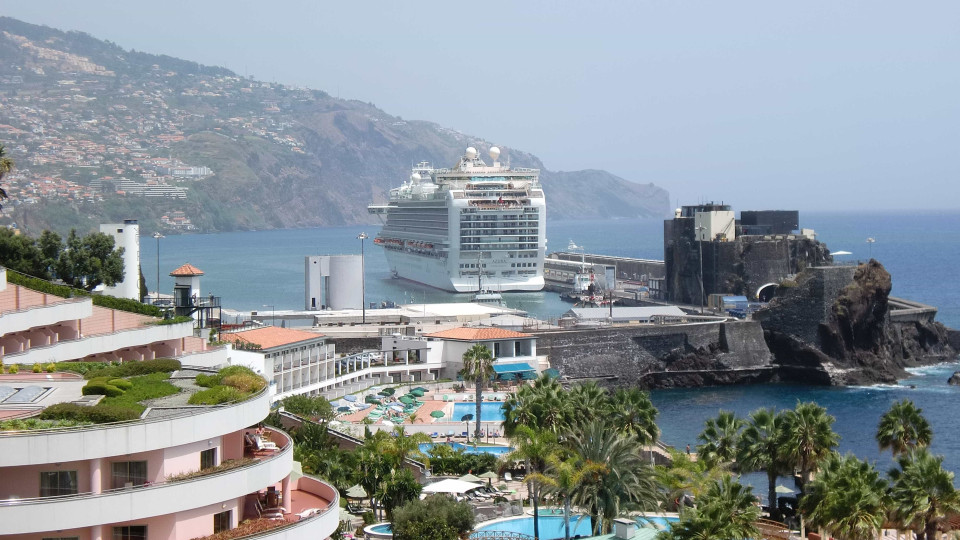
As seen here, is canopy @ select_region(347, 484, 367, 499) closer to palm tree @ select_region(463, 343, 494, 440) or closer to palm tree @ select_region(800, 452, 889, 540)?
palm tree @ select_region(800, 452, 889, 540)

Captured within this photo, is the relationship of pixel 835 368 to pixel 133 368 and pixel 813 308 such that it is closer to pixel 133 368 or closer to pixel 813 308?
pixel 813 308

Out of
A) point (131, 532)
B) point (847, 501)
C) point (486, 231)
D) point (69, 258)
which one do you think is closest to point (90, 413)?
point (131, 532)

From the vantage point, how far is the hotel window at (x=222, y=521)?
13.0 metres

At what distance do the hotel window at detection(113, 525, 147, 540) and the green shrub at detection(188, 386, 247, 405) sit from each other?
1.77 m

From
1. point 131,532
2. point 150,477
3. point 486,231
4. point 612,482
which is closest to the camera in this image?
point 131,532

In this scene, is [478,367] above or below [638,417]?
above

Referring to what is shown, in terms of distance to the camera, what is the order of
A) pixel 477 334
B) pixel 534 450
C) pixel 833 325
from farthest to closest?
1. pixel 833 325
2. pixel 477 334
3. pixel 534 450

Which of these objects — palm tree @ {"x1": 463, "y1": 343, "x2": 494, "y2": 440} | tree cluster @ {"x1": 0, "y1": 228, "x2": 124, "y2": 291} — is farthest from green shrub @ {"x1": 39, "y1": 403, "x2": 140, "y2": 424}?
tree cluster @ {"x1": 0, "y1": 228, "x2": 124, "y2": 291}

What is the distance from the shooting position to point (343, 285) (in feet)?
224

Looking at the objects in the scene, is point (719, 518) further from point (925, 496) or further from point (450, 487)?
point (450, 487)

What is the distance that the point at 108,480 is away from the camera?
39.7 feet

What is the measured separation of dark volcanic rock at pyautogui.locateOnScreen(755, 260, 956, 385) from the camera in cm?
5678

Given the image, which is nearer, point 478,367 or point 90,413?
point 90,413

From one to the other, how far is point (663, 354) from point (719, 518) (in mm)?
38175
